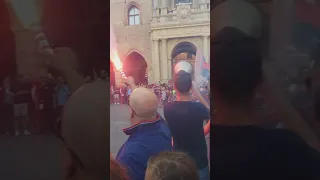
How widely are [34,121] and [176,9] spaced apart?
3.45ft

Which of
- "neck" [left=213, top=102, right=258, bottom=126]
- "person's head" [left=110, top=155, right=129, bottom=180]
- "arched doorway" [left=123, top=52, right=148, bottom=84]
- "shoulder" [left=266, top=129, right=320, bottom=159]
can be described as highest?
"arched doorway" [left=123, top=52, right=148, bottom=84]

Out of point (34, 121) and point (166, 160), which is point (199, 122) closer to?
point (166, 160)

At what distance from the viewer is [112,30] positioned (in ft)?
6.25

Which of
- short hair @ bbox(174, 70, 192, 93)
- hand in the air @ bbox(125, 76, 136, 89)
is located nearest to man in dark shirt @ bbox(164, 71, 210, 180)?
short hair @ bbox(174, 70, 192, 93)

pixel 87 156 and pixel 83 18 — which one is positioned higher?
pixel 83 18

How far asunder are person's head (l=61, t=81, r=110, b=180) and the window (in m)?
0.37

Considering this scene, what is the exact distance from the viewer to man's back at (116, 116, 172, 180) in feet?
6.16

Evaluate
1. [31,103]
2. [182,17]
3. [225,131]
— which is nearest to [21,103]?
[31,103]

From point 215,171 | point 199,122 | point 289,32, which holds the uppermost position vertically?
point 289,32

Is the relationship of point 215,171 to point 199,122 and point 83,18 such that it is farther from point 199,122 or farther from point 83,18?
point 83,18

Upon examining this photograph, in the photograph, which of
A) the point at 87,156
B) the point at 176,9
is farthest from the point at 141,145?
the point at 176,9

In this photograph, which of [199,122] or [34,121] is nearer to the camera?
[199,122]

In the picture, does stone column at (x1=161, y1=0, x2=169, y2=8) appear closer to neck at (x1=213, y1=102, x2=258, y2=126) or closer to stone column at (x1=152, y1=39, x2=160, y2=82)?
stone column at (x1=152, y1=39, x2=160, y2=82)

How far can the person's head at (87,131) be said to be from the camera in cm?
193
